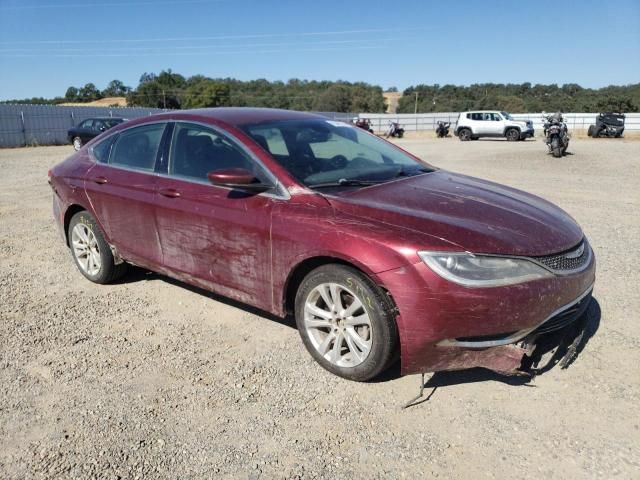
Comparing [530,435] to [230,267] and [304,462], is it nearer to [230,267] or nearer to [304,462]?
[304,462]

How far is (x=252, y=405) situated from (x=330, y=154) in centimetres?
193

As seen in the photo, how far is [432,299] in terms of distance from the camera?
9.05 ft

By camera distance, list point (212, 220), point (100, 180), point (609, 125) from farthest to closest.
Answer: point (609, 125) → point (100, 180) → point (212, 220)

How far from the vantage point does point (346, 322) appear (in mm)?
3148

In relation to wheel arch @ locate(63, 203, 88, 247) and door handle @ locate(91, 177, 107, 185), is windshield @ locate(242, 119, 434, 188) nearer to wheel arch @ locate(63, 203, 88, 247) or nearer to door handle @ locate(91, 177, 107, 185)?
door handle @ locate(91, 177, 107, 185)

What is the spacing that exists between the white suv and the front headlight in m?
30.1

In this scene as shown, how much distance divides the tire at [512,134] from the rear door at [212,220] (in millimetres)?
29514

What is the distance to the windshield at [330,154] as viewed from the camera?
360cm

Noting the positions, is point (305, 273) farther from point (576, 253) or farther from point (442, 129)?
point (442, 129)

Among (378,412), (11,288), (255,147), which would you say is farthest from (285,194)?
(11,288)

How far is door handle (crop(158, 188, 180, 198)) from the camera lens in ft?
13.0

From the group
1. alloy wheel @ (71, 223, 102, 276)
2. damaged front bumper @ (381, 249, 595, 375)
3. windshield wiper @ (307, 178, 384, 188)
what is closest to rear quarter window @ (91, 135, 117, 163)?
alloy wheel @ (71, 223, 102, 276)

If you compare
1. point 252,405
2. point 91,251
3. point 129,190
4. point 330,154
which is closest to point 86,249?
point 91,251

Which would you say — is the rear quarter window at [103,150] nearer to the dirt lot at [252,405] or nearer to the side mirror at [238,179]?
the dirt lot at [252,405]
